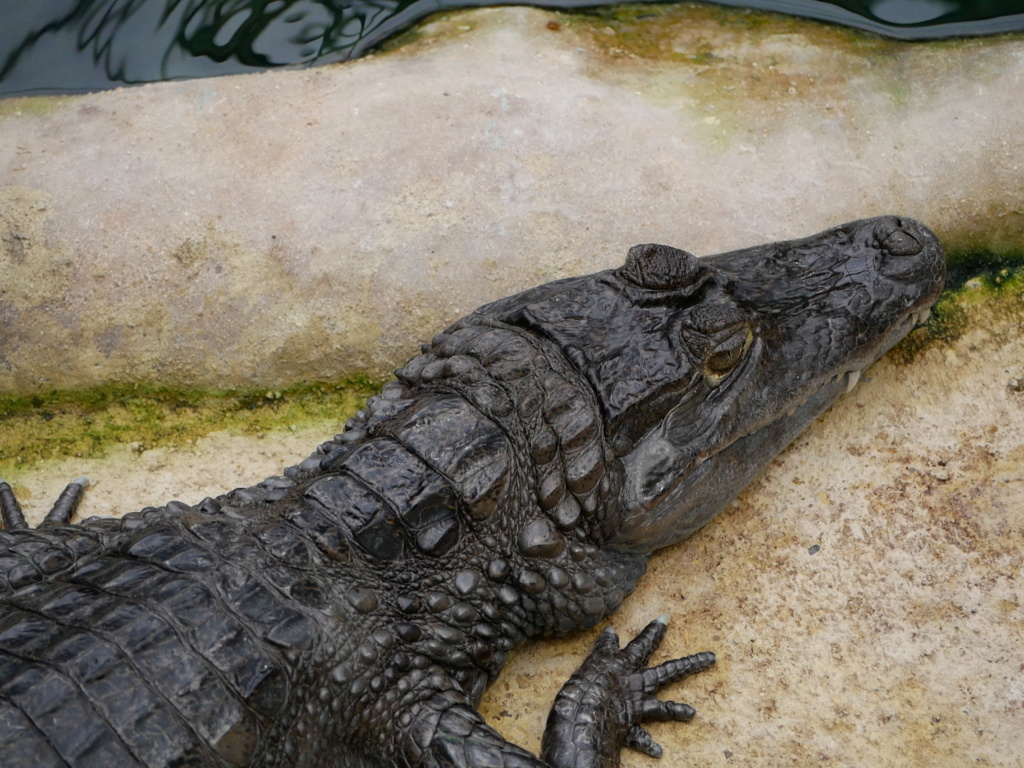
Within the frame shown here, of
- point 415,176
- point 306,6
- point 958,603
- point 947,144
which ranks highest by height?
point 306,6

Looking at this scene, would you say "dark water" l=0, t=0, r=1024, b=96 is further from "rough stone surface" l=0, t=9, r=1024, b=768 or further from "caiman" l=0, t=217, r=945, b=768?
"caiman" l=0, t=217, r=945, b=768

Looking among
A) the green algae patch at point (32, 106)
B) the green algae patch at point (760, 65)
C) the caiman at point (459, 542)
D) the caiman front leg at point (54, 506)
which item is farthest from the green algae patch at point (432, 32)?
the caiman front leg at point (54, 506)

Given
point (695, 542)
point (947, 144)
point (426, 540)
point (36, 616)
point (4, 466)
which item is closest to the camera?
point (36, 616)

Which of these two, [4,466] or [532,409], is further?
[4,466]

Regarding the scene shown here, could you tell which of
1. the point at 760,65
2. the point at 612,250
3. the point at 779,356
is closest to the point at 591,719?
the point at 779,356

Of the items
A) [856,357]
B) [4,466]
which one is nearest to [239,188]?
[4,466]

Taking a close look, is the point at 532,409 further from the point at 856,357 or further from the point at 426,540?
the point at 856,357

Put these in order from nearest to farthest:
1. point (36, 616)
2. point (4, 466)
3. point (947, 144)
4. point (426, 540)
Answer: point (36, 616) < point (426, 540) < point (4, 466) < point (947, 144)
